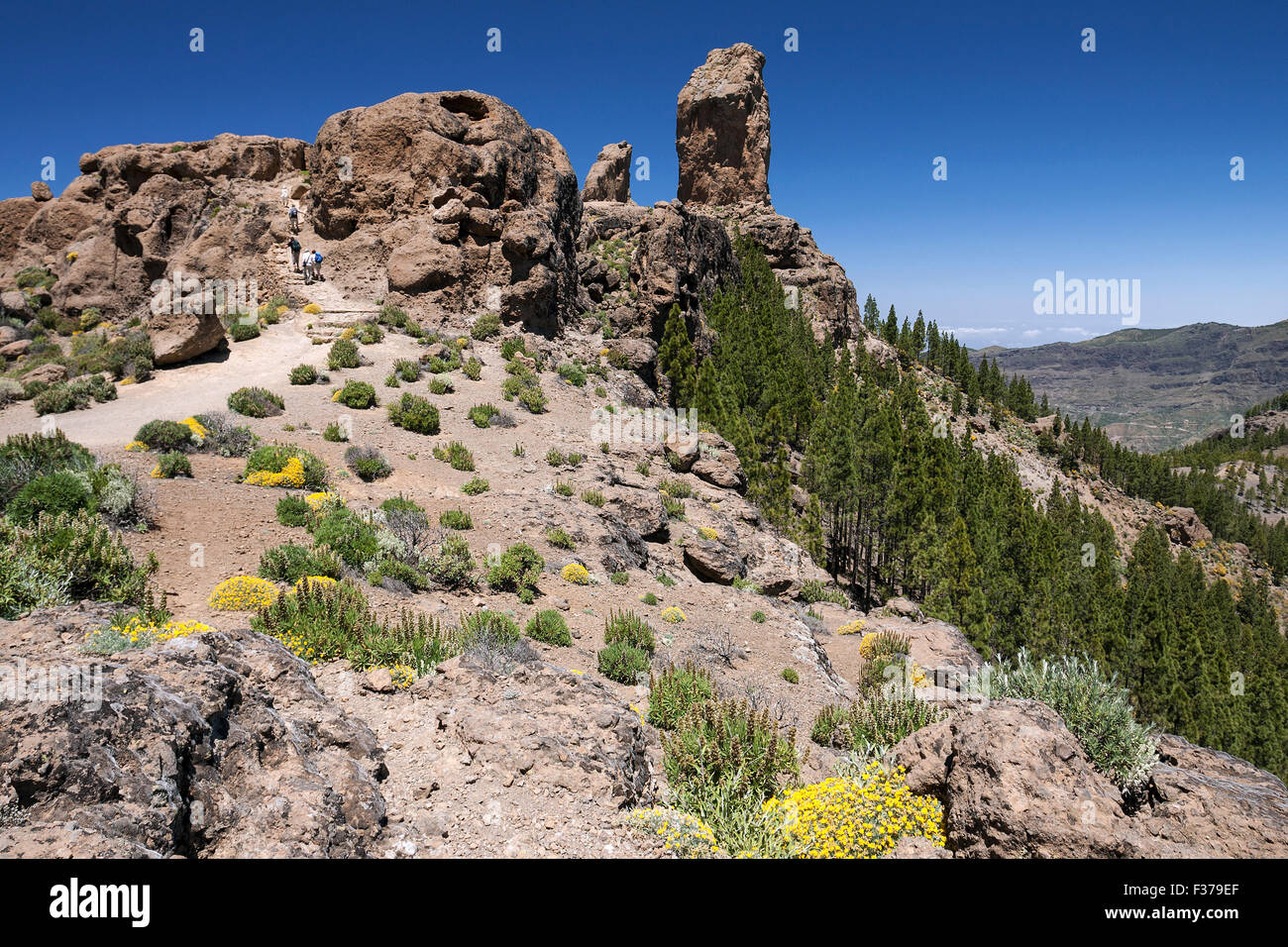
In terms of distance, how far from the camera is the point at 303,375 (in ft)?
61.8

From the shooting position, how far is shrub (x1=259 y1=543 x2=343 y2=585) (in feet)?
28.7

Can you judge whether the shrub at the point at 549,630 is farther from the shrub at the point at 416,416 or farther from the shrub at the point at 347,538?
the shrub at the point at 416,416

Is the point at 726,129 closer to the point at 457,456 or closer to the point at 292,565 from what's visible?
the point at 457,456

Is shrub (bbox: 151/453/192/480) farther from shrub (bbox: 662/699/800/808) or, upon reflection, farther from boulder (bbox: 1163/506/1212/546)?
boulder (bbox: 1163/506/1212/546)

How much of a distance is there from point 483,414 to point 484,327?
23.4 ft

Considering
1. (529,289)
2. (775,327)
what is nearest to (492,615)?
(529,289)

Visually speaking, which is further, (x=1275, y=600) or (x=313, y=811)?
(x=1275, y=600)

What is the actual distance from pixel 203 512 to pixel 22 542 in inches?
123

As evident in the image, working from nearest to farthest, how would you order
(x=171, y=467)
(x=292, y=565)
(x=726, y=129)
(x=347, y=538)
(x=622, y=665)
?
(x=292, y=565), (x=622, y=665), (x=347, y=538), (x=171, y=467), (x=726, y=129)

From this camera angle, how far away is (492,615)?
31.0 feet

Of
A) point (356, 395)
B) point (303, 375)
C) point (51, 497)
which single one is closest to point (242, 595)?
point (51, 497)

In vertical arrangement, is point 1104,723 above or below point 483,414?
below
